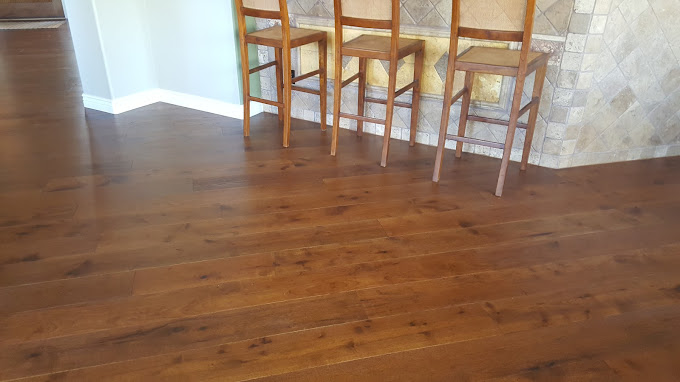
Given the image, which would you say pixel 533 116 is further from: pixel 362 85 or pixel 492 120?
pixel 362 85

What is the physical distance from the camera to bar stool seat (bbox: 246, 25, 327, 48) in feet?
10.8

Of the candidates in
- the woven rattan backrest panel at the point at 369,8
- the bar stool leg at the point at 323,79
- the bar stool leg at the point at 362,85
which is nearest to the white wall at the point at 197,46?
the bar stool leg at the point at 323,79

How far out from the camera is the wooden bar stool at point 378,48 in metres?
2.86

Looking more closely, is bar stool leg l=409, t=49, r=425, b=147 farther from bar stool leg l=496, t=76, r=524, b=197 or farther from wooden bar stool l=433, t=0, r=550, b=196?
bar stool leg l=496, t=76, r=524, b=197

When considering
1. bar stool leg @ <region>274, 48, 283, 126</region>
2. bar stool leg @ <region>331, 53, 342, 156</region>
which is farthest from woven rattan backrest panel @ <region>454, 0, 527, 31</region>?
bar stool leg @ <region>274, 48, 283, 126</region>

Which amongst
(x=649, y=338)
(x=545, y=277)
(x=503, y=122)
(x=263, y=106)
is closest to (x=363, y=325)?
(x=545, y=277)

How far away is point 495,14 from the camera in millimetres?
2553

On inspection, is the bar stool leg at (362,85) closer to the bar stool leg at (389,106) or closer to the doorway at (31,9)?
the bar stool leg at (389,106)

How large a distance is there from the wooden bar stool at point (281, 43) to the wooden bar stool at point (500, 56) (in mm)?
1011

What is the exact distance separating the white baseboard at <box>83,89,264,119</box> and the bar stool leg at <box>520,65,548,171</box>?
2024mm

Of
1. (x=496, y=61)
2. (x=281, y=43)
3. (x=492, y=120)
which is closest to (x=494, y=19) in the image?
(x=496, y=61)

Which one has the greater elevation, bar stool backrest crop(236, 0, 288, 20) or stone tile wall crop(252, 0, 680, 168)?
bar stool backrest crop(236, 0, 288, 20)

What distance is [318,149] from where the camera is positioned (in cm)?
348

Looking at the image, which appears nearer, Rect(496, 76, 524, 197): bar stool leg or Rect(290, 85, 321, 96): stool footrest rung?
Rect(496, 76, 524, 197): bar stool leg
